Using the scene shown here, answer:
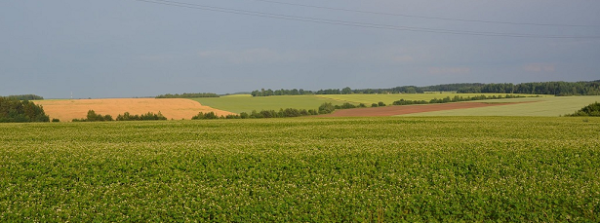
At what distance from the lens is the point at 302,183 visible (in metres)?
11.6

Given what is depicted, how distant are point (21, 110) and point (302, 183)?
199ft

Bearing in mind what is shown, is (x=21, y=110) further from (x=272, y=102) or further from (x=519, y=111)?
(x=519, y=111)

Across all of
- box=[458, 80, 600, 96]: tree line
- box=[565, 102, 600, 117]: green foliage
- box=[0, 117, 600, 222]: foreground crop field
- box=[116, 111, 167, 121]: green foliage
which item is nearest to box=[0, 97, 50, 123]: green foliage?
box=[116, 111, 167, 121]: green foliage

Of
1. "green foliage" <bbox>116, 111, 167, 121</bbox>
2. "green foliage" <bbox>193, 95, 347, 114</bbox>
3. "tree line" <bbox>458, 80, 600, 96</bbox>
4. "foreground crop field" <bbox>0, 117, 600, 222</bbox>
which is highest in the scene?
"tree line" <bbox>458, 80, 600, 96</bbox>

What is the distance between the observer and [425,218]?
10250mm

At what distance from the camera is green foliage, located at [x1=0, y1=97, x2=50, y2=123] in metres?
52.0

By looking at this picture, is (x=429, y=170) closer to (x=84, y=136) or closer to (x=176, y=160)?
(x=176, y=160)

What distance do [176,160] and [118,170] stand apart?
182 cm

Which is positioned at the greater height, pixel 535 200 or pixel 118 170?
pixel 118 170

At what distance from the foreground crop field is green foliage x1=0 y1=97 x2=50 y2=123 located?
46.4 meters

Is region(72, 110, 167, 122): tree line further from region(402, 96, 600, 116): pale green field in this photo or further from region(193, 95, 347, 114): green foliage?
region(402, 96, 600, 116): pale green field

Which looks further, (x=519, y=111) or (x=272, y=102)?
(x=272, y=102)

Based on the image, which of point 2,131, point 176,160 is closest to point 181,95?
point 2,131

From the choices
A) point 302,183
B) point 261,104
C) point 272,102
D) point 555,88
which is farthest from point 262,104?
point 555,88
